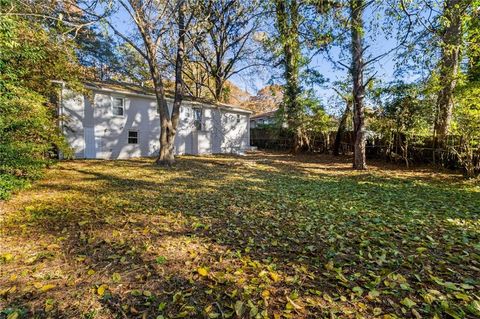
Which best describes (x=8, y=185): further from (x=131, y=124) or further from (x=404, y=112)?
(x=404, y=112)

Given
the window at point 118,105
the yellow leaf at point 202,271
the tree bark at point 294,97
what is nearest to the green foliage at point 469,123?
the tree bark at point 294,97

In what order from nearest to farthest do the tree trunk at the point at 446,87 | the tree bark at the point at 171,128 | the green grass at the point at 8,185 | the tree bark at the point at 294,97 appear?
the green grass at the point at 8,185 < the tree trunk at the point at 446,87 < the tree bark at the point at 171,128 < the tree bark at the point at 294,97

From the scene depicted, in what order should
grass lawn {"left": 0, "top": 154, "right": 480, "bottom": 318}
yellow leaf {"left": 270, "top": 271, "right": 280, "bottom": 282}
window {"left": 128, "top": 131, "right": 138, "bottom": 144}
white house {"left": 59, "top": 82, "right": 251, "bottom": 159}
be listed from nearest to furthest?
grass lawn {"left": 0, "top": 154, "right": 480, "bottom": 318}
yellow leaf {"left": 270, "top": 271, "right": 280, "bottom": 282}
white house {"left": 59, "top": 82, "right": 251, "bottom": 159}
window {"left": 128, "top": 131, "right": 138, "bottom": 144}

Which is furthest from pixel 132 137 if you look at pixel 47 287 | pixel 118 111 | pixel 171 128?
pixel 47 287

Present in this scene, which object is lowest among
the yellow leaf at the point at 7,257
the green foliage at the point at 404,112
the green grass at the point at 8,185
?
the yellow leaf at the point at 7,257

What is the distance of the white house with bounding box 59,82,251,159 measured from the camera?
12.9 m

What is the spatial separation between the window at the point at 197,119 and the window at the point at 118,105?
15.4 ft

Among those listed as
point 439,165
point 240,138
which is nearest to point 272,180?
point 439,165

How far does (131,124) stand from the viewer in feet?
49.2

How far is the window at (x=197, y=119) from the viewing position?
17648 mm

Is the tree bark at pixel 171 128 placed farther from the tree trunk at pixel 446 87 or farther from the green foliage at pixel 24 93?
the tree trunk at pixel 446 87

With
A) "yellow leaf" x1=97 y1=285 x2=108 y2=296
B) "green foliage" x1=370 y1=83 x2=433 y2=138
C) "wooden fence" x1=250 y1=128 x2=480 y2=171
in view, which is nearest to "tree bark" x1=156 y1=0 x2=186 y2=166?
"yellow leaf" x1=97 y1=285 x2=108 y2=296

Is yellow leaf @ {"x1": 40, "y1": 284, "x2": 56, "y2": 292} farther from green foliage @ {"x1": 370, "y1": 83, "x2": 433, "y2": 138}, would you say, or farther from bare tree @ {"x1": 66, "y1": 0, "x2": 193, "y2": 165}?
green foliage @ {"x1": 370, "y1": 83, "x2": 433, "y2": 138}

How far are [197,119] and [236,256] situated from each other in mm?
15551
